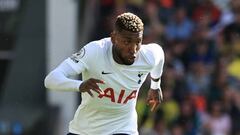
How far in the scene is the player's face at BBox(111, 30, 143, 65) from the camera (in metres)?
7.08

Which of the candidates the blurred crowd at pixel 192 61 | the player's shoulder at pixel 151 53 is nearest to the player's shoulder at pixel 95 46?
the player's shoulder at pixel 151 53

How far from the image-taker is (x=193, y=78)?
1330cm

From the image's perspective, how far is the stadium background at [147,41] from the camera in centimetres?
1285

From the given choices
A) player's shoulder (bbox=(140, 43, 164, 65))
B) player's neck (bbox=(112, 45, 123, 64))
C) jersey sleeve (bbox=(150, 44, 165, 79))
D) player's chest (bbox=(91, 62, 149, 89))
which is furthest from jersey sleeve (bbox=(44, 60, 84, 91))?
jersey sleeve (bbox=(150, 44, 165, 79))

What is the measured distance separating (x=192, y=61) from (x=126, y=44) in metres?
6.32

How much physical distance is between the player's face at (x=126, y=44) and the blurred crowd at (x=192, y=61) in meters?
5.37

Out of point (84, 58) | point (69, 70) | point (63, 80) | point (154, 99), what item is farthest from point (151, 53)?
point (63, 80)

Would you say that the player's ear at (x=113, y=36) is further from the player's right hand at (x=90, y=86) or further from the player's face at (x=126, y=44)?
the player's right hand at (x=90, y=86)

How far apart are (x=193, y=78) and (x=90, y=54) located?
6.27 metres

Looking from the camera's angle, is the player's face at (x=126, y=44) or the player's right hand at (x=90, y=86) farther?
the player's face at (x=126, y=44)

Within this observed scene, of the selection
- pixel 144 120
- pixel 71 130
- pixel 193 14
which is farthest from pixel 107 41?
pixel 193 14

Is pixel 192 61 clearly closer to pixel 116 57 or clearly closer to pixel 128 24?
pixel 116 57

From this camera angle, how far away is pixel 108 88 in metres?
7.32

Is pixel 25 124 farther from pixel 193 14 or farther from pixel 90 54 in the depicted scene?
pixel 90 54
